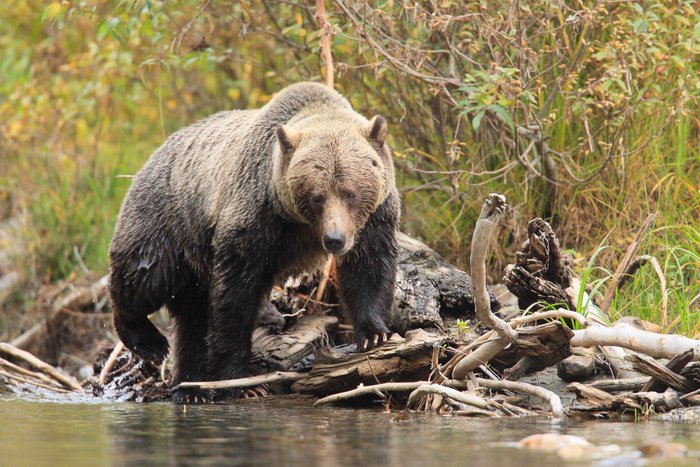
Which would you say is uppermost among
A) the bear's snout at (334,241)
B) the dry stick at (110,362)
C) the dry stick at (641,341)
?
the bear's snout at (334,241)

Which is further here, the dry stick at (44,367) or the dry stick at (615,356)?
the dry stick at (44,367)

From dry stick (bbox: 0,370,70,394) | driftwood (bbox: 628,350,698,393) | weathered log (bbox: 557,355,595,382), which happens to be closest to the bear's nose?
weathered log (bbox: 557,355,595,382)

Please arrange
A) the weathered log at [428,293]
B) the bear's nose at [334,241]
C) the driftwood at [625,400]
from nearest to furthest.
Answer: the driftwood at [625,400] < the bear's nose at [334,241] < the weathered log at [428,293]

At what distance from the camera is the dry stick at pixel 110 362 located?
8039 millimetres

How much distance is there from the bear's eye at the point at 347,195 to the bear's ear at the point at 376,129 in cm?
49

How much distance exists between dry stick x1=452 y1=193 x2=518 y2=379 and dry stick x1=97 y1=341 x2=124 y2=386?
327cm

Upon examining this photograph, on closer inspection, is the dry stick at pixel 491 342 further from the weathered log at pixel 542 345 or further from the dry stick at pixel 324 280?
the dry stick at pixel 324 280

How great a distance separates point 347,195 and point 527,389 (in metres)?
1.54

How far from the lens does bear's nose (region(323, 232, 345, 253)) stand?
6.02 metres

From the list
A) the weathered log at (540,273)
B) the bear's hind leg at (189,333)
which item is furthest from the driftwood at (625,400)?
the bear's hind leg at (189,333)

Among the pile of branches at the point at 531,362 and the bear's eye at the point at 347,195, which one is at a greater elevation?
the bear's eye at the point at 347,195

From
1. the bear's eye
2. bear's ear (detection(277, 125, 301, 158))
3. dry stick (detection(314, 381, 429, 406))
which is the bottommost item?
dry stick (detection(314, 381, 429, 406))

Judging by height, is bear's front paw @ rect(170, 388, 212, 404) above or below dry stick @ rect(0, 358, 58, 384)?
above

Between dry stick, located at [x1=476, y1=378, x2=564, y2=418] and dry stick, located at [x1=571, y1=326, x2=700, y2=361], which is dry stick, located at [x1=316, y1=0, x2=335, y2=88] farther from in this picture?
dry stick, located at [x1=571, y1=326, x2=700, y2=361]
